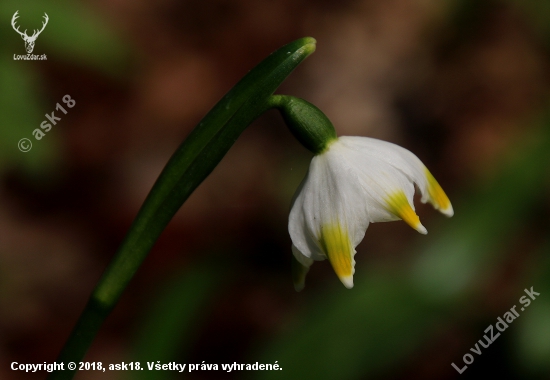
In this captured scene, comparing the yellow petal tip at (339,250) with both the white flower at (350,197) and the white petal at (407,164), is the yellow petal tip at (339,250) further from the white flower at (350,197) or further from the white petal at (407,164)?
the white petal at (407,164)

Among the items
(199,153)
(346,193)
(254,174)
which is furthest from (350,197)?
(254,174)

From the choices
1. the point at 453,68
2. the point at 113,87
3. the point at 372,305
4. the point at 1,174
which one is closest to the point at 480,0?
the point at 453,68

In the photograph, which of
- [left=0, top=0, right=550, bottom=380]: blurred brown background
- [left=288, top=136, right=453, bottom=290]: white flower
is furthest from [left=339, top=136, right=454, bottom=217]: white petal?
[left=0, top=0, right=550, bottom=380]: blurred brown background

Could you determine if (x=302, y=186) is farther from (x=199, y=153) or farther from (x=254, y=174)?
(x=254, y=174)

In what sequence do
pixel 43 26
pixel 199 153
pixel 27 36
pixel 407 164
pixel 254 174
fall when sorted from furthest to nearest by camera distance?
pixel 254 174
pixel 43 26
pixel 27 36
pixel 407 164
pixel 199 153

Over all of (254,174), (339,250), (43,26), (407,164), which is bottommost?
(339,250)

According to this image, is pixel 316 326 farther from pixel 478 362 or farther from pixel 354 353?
pixel 478 362

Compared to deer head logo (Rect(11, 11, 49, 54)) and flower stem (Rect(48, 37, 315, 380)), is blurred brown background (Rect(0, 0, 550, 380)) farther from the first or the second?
flower stem (Rect(48, 37, 315, 380))
